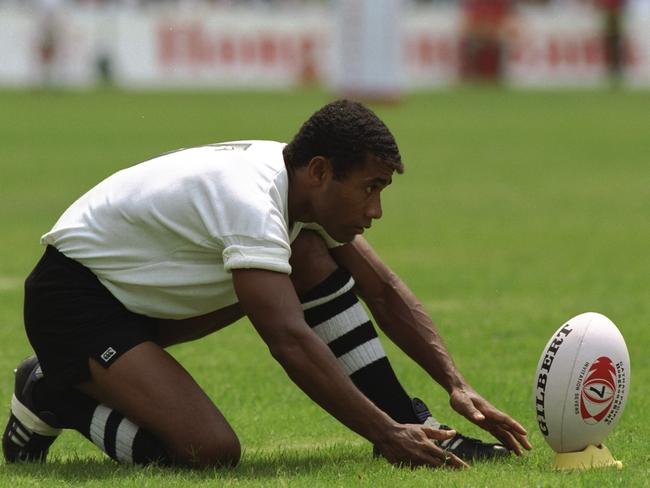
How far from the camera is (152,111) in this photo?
30219mm

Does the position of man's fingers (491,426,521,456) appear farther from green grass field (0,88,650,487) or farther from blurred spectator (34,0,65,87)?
blurred spectator (34,0,65,87)

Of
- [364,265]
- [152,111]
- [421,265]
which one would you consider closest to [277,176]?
[364,265]

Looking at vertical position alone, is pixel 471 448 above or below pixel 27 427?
below

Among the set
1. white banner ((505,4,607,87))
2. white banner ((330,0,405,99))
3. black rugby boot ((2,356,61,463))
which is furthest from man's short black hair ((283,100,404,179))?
white banner ((505,4,607,87))

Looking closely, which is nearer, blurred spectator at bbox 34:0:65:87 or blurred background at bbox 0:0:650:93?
blurred spectator at bbox 34:0:65:87

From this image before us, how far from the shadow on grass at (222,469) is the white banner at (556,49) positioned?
39.9 metres

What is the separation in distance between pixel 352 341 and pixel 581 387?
0.94m

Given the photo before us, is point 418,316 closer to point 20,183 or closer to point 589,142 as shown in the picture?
point 20,183

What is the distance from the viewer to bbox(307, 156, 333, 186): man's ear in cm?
550

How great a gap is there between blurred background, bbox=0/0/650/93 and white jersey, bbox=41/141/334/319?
29428 mm

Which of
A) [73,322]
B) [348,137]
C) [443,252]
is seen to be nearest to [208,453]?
[73,322]

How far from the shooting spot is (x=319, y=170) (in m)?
5.53

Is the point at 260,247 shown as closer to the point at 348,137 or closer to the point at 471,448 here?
the point at 348,137

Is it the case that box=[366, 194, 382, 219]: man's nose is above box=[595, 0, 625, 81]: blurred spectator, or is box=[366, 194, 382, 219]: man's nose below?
above
